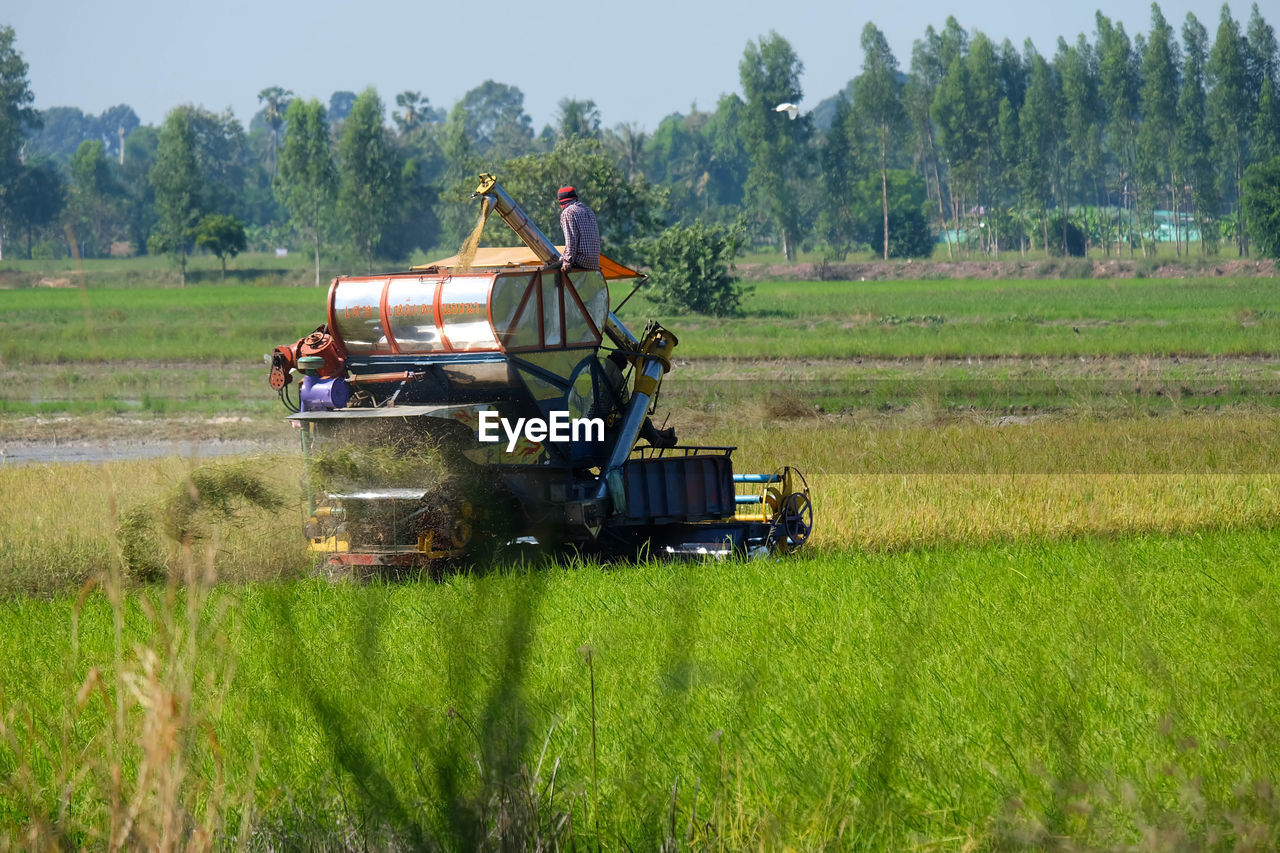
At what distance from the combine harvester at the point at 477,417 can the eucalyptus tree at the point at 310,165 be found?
81271 mm

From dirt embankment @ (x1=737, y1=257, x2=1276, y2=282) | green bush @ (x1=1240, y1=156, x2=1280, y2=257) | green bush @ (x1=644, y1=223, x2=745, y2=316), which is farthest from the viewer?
dirt embankment @ (x1=737, y1=257, x2=1276, y2=282)

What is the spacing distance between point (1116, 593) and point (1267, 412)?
18.5m

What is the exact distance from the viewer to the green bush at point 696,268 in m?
52.8

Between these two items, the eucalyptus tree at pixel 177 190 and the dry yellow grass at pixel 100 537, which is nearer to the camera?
the dry yellow grass at pixel 100 537

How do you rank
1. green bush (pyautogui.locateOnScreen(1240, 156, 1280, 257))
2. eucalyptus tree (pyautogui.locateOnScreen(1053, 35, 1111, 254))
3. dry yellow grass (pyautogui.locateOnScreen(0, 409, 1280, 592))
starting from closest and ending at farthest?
dry yellow grass (pyautogui.locateOnScreen(0, 409, 1280, 592)), green bush (pyautogui.locateOnScreen(1240, 156, 1280, 257)), eucalyptus tree (pyautogui.locateOnScreen(1053, 35, 1111, 254))

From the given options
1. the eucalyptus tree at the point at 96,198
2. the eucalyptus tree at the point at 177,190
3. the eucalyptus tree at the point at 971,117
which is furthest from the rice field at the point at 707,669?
the eucalyptus tree at the point at 96,198

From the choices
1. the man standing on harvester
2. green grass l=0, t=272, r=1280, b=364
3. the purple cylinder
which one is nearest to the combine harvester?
the purple cylinder

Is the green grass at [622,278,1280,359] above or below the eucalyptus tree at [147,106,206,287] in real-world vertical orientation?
below

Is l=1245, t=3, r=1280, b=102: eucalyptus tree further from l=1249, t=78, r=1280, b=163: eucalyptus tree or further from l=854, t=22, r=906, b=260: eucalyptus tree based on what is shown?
l=854, t=22, r=906, b=260: eucalyptus tree

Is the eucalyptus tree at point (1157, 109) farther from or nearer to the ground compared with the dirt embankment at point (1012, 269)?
farther from the ground

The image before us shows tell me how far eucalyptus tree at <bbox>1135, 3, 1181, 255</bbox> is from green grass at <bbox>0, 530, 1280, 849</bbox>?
290ft

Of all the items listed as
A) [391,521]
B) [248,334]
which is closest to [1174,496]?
[391,521]

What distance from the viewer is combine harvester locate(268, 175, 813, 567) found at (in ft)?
33.8

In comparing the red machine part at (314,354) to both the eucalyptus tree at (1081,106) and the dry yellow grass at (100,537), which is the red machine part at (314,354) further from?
the eucalyptus tree at (1081,106)
